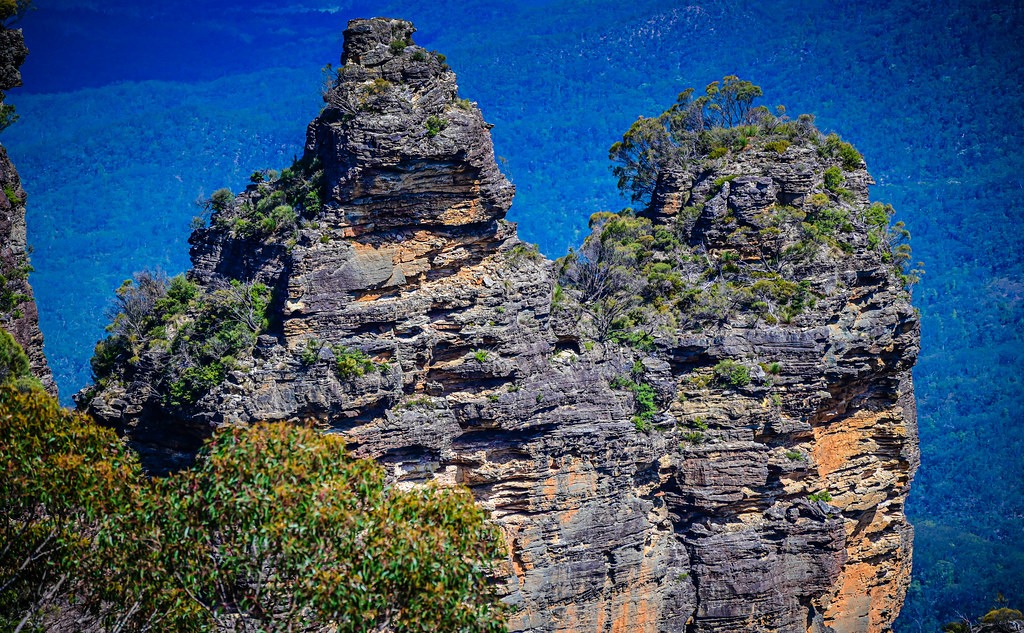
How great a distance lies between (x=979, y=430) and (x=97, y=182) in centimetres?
7343

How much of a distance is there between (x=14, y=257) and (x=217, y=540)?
739 inches

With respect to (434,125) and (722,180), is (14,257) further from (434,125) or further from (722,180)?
(722,180)

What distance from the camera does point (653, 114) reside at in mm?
113062

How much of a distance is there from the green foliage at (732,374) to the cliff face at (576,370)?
79 millimetres

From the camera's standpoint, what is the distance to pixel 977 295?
113 m

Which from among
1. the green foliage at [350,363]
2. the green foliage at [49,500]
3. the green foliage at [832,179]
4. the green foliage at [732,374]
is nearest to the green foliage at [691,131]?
the green foliage at [832,179]

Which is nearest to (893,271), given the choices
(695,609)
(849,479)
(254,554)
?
(849,479)

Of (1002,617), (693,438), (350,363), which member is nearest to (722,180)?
(693,438)

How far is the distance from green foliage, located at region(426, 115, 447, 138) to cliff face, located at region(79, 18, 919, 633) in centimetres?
7

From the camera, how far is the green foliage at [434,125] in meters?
42.6

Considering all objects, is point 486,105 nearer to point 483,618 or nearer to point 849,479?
point 849,479

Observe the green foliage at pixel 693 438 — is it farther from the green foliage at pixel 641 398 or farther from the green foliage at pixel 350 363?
the green foliage at pixel 350 363

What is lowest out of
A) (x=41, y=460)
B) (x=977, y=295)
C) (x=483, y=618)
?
(x=483, y=618)

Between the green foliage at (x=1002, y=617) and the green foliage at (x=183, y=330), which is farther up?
the green foliage at (x=183, y=330)
